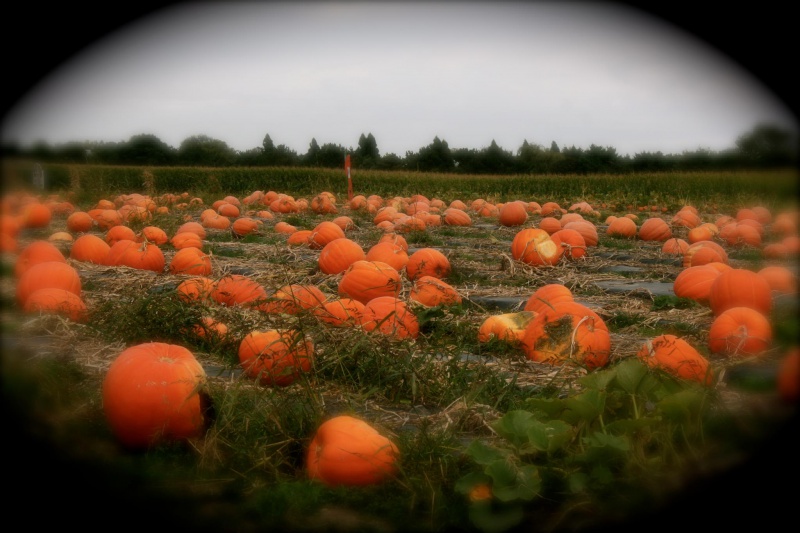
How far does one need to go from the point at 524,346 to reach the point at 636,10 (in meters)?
2.56

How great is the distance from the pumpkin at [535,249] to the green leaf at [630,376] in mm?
4014

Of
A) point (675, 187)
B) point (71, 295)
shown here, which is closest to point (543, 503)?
point (71, 295)

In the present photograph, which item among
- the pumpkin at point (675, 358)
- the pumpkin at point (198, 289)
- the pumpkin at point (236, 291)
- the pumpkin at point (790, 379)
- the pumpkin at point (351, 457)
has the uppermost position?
the pumpkin at point (790, 379)

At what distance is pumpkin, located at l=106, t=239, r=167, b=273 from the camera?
5988 mm

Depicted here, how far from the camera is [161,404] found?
2.30 m

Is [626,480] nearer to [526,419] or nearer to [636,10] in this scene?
[526,419]

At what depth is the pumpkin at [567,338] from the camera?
339 cm

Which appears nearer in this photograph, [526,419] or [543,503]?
[543,503]

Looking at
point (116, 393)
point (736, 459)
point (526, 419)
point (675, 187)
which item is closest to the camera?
point (736, 459)

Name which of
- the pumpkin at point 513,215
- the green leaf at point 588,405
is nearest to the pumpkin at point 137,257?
the green leaf at point 588,405

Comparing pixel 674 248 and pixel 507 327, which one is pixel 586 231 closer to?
pixel 674 248

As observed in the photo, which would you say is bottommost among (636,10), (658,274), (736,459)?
(658,274)

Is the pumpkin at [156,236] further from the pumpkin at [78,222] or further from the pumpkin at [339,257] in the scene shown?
the pumpkin at [339,257]

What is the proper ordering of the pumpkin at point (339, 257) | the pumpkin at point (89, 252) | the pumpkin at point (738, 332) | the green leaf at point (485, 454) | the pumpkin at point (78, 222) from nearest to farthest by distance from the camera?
the green leaf at point (485, 454) → the pumpkin at point (738, 332) → the pumpkin at point (339, 257) → the pumpkin at point (89, 252) → the pumpkin at point (78, 222)
